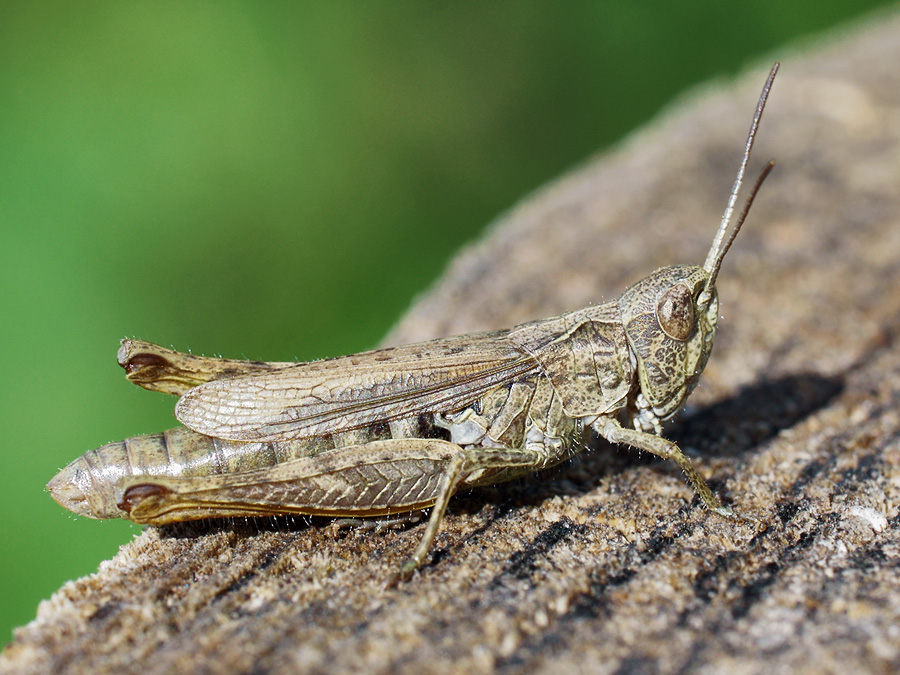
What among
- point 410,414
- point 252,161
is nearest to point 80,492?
point 410,414

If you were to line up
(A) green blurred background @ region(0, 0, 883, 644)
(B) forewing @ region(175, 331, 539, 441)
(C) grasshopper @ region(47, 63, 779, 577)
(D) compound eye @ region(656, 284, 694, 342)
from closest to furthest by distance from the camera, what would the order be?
(C) grasshopper @ region(47, 63, 779, 577), (B) forewing @ region(175, 331, 539, 441), (D) compound eye @ region(656, 284, 694, 342), (A) green blurred background @ region(0, 0, 883, 644)

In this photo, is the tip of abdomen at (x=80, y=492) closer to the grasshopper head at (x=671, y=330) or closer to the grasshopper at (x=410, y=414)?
the grasshopper at (x=410, y=414)

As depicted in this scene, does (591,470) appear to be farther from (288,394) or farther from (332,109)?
(332,109)

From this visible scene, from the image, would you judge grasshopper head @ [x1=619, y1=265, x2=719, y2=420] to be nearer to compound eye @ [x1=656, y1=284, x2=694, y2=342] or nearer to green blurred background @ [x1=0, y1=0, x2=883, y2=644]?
compound eye @ [x1=656, y1=284, x2=694, y2=342]

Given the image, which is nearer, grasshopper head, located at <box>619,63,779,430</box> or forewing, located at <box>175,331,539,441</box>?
forewing, located at <box>175,331,539,441</box>

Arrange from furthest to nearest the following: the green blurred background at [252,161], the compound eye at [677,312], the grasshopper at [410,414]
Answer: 1. the green blurred background at [252,161]
2. the compound eye at [677,312]
3. the grasshopper at [410,414]

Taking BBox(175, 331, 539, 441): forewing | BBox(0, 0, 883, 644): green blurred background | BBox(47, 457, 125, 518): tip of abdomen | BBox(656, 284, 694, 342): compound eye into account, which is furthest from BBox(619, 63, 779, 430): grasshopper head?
BBox(0, 0, 883, 644): green blurred background

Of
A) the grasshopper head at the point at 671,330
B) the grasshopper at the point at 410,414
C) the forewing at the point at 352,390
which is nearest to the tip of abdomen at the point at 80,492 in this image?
the grasshopper at the point at 410,414
